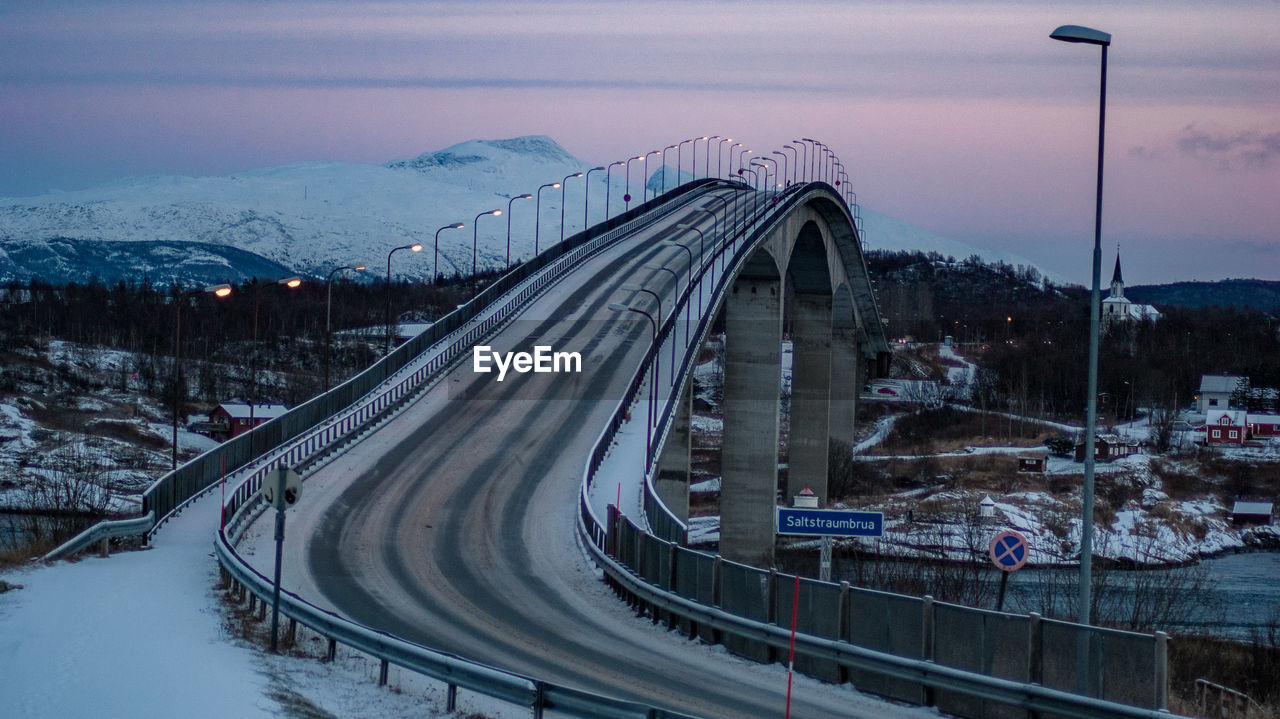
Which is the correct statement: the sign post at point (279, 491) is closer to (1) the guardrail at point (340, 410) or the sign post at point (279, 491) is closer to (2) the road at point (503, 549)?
(2) the road at point (503, 549)

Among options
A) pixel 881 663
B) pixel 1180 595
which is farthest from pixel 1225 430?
pixel 881 663

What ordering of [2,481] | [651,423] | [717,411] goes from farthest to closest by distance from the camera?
[717,411] < [2,481] < [651,423]

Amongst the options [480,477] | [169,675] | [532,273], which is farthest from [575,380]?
[169,675]

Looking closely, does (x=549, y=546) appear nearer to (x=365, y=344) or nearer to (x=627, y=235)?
(x=627, y=235)

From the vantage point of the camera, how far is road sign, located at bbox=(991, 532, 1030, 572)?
61.3ft

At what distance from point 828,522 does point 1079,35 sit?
324 inches

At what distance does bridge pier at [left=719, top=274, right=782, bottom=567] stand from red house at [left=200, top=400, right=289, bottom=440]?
4362cm

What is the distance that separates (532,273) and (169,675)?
63181mm

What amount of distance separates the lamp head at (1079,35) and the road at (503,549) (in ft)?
33.9

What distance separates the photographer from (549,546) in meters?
32.4

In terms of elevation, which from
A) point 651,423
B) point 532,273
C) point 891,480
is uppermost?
point 532,273

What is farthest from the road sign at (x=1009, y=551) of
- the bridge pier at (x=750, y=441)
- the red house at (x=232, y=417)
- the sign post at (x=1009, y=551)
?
the red house at (x=232, y=417)

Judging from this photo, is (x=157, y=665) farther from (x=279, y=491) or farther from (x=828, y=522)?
(x=828, y=522)

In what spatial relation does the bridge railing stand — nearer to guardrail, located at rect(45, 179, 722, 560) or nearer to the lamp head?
the lamp head
